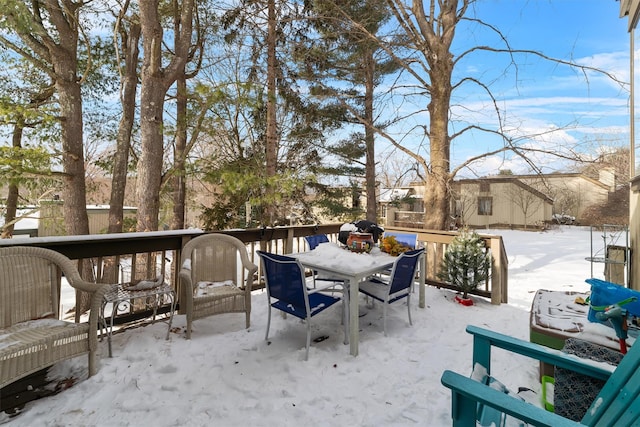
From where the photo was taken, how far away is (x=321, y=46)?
7473mm

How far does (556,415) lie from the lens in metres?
0.88

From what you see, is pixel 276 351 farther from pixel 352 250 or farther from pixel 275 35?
pixel 275 35

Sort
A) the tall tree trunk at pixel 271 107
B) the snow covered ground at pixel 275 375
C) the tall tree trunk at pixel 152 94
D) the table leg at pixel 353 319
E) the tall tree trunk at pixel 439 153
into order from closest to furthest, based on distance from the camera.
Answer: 1. the snow covered ground at pixel 275 375
2. the table leg at pixel 353 319
3. the tall tree trunk at pixel 152 94
4. the tall tree trunk at pixel 439 153
5. the tall tree trunk at pixel 271 107

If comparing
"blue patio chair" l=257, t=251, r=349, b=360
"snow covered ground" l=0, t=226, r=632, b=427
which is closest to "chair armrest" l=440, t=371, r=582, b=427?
"snow covered ground" l=0, t=226, r=632, b=427

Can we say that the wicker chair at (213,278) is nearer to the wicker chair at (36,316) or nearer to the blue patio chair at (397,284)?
the wicker chair at (36,316)

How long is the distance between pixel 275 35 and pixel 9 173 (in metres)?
5.64

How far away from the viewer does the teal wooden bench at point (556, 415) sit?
35.9 inches

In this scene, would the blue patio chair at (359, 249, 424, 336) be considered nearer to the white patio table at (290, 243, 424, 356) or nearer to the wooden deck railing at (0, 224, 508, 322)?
the white patio table at (290, 243, 424, 356)

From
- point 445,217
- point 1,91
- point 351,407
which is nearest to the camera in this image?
point 351,407

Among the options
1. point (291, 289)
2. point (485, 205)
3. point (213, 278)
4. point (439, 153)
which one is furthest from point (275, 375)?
point (485, 205)

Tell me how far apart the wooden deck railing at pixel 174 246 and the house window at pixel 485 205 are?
614 inches

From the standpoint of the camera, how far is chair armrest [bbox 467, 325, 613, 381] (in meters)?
1.24

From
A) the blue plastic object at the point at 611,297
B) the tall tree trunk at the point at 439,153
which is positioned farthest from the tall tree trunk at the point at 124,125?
the blue plastic object at the point at 611,297

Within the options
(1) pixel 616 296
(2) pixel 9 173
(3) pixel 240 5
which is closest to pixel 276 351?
(1) pixel 616 296
